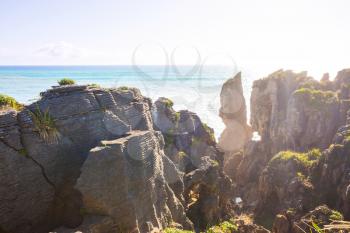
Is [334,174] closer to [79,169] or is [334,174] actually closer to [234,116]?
[79,169]

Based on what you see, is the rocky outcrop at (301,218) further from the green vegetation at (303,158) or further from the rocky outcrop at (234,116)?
the rocky outcrop at (234,116)

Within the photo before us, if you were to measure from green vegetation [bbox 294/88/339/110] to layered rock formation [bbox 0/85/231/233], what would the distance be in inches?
1193

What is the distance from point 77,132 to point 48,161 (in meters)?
2.25

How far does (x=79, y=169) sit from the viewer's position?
61.0 feet

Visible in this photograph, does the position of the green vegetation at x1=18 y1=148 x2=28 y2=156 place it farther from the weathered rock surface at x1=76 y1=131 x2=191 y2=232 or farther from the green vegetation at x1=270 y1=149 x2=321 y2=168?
the green vegetation at x1=270 y1=149 x2=321 y2=168

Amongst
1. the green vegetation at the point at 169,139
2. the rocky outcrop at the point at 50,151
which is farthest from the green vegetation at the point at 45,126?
the green vegetation at the point at 169,139

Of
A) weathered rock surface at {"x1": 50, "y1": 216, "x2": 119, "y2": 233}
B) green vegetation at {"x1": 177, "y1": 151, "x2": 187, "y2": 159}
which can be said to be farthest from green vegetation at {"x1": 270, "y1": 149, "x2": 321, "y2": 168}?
weathered rock surface at {"x1": 50, "y1": 216, "x2": 119, "y2": 233}

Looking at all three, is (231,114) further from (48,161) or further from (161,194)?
(48,161)

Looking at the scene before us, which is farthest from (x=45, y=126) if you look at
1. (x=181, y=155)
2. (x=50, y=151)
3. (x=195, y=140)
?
(x=195, y=140)

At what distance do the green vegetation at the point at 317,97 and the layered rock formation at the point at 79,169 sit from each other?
30.3 m

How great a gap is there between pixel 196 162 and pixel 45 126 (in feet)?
60.6

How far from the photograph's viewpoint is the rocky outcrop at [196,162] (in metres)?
29.2

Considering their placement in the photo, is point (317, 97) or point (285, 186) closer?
point (285, 186)

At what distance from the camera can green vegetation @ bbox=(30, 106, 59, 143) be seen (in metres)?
17.5
